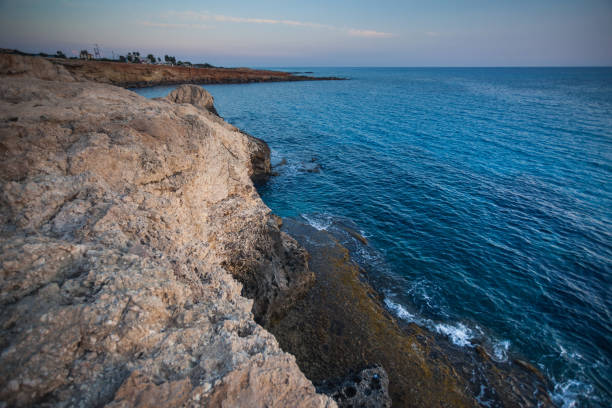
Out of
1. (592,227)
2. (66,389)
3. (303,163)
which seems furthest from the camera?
(303,163)

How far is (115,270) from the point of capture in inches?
223

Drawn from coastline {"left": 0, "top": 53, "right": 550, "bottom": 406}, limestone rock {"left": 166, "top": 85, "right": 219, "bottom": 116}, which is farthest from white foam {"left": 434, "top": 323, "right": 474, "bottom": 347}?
limestone rock {"left": 166, "top": 85, "right": 219, "bottom": 116}

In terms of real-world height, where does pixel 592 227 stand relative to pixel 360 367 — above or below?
above

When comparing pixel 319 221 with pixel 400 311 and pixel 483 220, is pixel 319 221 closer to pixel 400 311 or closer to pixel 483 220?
pixel 400 311

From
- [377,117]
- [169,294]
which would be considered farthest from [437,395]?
[377,117]

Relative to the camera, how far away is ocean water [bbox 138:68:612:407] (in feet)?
49.5

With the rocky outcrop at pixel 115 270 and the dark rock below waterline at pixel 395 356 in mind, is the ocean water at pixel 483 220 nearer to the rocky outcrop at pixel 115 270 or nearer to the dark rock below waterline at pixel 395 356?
the dark rock below waterline at pixel 395 356

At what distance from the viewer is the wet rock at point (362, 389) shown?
10.4 metres

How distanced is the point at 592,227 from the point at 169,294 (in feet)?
111

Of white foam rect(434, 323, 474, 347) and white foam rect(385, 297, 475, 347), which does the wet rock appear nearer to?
white foam rect(385, 297, 475, 347)

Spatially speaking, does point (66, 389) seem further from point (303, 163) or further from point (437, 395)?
point (303, 163)

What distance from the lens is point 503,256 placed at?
20562mm

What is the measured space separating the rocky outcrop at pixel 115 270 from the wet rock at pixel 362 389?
6.39 metres

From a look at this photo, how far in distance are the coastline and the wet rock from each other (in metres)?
0.99
